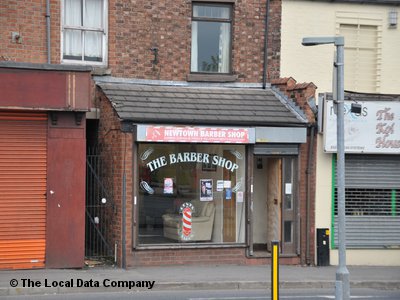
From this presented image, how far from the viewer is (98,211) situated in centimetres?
1650

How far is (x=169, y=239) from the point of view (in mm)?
16094

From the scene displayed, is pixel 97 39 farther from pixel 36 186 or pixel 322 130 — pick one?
pixel 322 130

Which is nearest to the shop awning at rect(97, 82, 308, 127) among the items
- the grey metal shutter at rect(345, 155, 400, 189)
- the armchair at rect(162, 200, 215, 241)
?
the grey metal shutter at rect(345, 155, 400, 189)

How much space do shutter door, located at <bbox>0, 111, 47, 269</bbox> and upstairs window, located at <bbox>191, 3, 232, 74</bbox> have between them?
14.4ft

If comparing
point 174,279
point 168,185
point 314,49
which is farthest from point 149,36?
point 174,279

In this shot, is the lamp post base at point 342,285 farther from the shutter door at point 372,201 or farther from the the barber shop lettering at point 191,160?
the shutter door at point 372,201

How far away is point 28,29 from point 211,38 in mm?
4425

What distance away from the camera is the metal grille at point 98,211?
16.2 meters

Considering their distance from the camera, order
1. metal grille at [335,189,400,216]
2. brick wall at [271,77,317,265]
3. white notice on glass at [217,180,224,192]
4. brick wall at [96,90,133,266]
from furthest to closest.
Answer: metal grille at [335,189,400,216] → brick wall at [271,77,317,265] → white notice on glass at [217,180,224,192] → brick wall at [96,90,133,266]

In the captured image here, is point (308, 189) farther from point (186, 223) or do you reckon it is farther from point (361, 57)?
point (361, 57)

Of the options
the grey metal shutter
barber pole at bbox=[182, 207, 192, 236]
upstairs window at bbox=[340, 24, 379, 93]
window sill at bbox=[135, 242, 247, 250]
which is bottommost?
window sill at bbox=[135, 242, 247, 250]

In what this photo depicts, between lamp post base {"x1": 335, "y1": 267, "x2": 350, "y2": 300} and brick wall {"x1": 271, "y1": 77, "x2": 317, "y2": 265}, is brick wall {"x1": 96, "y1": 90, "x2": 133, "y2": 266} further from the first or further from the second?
lamp post base {"x1": 335, "y1": 267, "x2": 350, "y2": 300}

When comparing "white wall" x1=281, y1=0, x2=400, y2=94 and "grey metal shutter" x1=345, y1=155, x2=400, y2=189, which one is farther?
"white wall" x1=281, y1=0, x2=400, y2=94

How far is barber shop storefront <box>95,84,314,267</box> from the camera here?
615 inches
